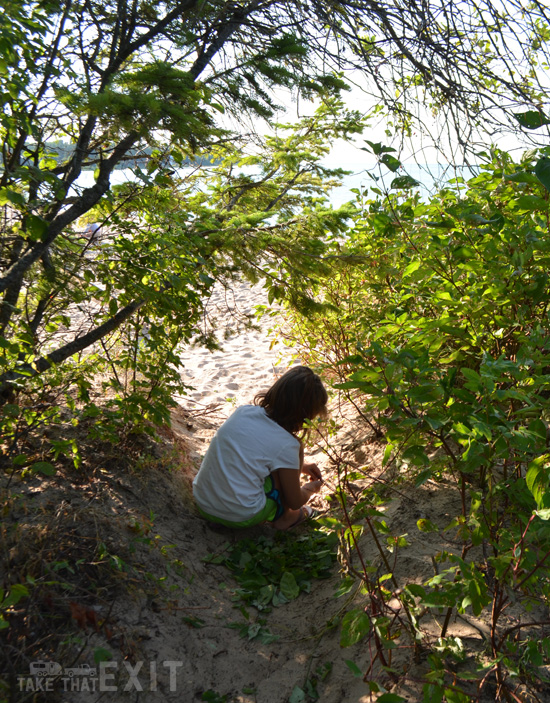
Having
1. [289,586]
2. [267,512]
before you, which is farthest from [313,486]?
[289,586]

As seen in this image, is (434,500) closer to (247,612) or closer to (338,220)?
(247,612)

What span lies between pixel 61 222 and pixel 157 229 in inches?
21.5

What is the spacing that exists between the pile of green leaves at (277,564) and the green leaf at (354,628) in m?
0.97

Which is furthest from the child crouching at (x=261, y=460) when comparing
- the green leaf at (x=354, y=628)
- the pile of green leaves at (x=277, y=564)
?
the green leaf at (x=354, y=628)

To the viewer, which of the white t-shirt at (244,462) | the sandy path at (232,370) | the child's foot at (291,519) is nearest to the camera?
the white t-shirt at (244,462)

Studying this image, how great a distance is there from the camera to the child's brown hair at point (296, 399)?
3.15m

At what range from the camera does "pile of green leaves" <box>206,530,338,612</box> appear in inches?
105

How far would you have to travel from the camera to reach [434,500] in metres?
2.86

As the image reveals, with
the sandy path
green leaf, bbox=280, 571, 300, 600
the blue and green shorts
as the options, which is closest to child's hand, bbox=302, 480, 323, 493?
the blue and green shorts

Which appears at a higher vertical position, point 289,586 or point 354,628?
point 354,628

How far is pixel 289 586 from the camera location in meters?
2.70

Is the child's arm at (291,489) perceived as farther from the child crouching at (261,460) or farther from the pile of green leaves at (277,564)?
the pile of green leaves at (277,564)

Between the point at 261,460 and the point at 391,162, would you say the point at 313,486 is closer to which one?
the point at 261,460

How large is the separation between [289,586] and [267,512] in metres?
0.56
